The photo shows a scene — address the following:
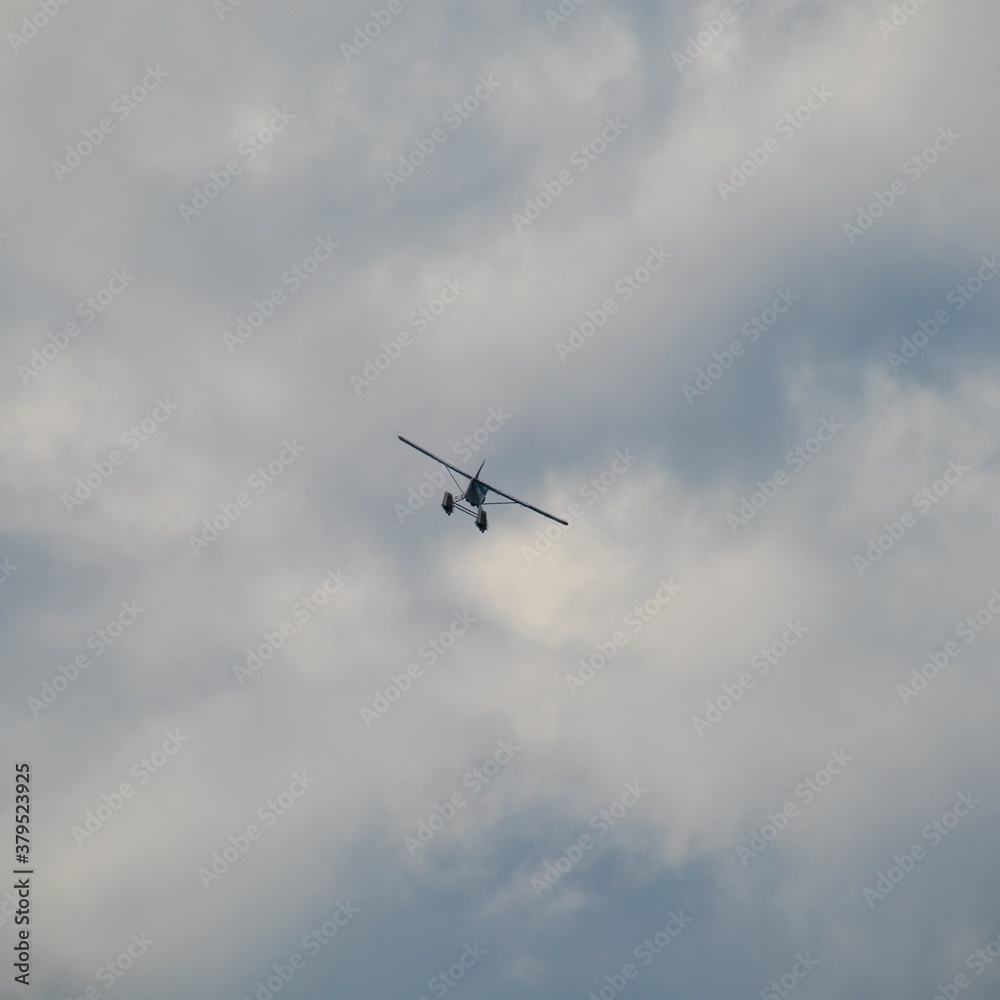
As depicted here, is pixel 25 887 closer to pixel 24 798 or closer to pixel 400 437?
pixel 24 798

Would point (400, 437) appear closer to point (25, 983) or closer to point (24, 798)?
point (24, 798)

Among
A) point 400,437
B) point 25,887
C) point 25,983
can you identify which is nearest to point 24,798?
point 25,887

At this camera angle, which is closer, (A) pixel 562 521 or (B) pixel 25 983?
(B) pixel 25 983

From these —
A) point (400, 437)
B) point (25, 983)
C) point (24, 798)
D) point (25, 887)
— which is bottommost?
point (25, 983)

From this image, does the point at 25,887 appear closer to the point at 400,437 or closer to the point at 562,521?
the point at 400,437

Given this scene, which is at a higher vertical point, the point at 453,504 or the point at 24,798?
the point at 453,504

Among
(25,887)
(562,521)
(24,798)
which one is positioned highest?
(562,521)

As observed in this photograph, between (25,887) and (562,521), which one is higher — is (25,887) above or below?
below

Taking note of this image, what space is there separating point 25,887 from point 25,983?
10079mm

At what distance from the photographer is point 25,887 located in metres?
110

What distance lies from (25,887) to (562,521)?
75871 millimetres

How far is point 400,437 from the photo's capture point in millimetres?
125250

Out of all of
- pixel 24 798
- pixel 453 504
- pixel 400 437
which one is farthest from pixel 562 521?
pixel 24 798

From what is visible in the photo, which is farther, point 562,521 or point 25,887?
point 562,521
